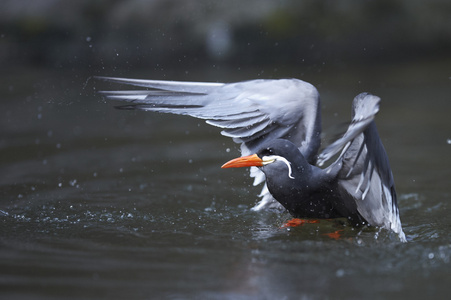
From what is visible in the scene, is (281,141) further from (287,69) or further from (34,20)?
(34,20)

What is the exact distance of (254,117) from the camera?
5219mm

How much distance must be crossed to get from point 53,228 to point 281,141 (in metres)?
1.86

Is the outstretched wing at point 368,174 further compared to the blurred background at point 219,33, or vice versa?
the blurred background at point 219,33

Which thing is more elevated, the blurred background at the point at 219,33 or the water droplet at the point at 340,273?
the blurred background at the point at 219,33

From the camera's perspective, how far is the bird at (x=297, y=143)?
4391 mm

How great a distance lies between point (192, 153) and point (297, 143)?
2.07 meters

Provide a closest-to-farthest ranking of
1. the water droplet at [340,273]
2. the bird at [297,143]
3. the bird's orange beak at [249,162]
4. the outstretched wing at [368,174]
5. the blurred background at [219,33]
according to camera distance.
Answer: the water droplet at [340,273] → the outstretched wing at [368,174] → the bird at [297,143] → the bird's orange beak at [249,162] → the blurred background at [219,33]

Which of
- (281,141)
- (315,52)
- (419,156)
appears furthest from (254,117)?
(315,52)

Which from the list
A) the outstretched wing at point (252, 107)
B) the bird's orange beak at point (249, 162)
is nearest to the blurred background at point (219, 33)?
the outstretched wing at point (252, 107)

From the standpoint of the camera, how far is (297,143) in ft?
17.2

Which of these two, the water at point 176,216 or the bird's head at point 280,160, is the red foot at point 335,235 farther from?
the bird's head at point 280,160

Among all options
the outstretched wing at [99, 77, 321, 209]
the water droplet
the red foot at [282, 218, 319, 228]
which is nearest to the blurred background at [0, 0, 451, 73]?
the outstretched wing at [99, 77, 321, 209]

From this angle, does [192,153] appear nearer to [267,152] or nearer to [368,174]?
[267,152]

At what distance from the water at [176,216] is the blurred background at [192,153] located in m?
0.02
